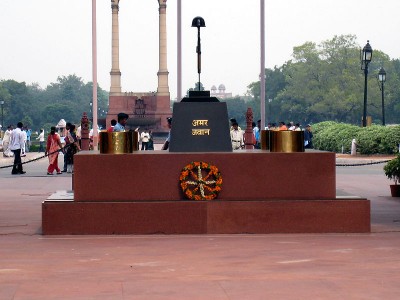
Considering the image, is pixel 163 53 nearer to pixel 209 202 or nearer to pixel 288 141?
Answer: pixel 288 141

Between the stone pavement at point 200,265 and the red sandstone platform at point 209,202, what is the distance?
29 cm

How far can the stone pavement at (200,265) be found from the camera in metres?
9.32

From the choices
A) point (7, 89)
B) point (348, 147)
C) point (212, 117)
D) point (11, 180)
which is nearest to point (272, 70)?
point (7, 89)

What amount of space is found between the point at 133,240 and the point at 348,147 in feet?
120

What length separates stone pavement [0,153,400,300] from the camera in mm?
9320

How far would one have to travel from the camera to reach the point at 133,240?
44.2 ft

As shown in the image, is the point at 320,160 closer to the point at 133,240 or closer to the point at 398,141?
the point at 133,240

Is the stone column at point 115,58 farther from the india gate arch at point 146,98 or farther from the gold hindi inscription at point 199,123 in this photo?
the gold hindi inscription at point 199,123

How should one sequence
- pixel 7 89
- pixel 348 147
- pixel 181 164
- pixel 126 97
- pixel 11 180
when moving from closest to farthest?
pixel 181 164 < pixel 11 180 < pixel 348 147 < pixel 126 97 < pixel 7 89

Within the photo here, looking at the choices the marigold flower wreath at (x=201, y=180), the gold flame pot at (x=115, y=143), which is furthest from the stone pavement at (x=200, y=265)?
the gold flame pot at (x=115, y=143)

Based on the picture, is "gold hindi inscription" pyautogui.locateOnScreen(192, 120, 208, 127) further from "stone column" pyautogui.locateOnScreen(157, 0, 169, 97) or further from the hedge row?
"stone column" pyautogui.locateOnScreen(157, 0, 169, 97)

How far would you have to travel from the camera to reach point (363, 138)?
45.9 metres

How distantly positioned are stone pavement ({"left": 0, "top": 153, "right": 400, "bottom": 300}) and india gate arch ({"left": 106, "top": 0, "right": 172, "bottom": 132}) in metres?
74.6

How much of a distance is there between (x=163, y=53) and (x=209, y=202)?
7781cm
